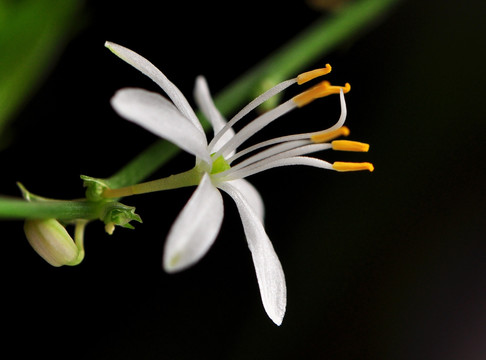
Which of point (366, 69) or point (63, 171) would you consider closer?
point (63, 171)

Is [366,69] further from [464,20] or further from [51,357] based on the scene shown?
[51,357]

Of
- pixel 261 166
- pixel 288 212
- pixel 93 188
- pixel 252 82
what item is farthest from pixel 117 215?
pixel 288 212

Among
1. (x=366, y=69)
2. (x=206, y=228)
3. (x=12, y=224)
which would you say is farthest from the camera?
(x=366, y=69)

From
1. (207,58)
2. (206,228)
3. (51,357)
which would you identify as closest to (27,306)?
(51,357)

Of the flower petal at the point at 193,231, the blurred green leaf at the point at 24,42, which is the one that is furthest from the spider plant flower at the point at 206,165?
the blurred green leaf at the point at 24,42

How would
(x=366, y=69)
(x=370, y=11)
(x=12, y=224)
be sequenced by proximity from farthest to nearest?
1. (x=366, y=69)
2. (x=370, y=11)
3. (x=12, y=224)

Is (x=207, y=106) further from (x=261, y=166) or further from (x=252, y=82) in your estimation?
(x=252, y=82)

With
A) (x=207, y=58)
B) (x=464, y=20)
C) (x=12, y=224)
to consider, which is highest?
(x=464, y=20)

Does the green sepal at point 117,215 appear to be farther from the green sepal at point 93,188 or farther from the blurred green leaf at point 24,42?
the blurred green leaf at point 24,42
